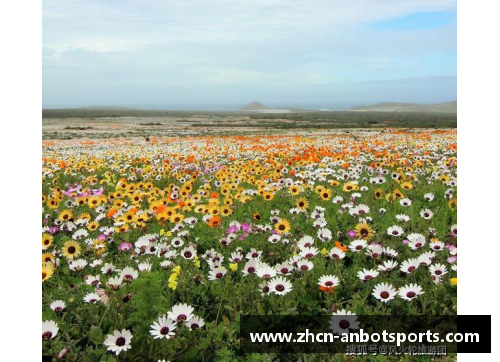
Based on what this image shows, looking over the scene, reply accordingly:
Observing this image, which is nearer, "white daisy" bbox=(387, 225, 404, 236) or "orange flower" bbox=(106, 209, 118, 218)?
"white daisy" bbox=(387, 225, 404, 236)

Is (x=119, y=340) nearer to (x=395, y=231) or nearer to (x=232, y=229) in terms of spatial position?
(x=232, y=229)

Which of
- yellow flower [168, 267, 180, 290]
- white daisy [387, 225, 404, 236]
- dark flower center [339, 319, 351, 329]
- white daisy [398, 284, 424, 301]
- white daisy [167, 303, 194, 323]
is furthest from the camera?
white daisy [387, 225, 404, 236]

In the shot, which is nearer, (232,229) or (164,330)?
(164,330)

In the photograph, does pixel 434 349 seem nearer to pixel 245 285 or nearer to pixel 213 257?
pixel 245 285

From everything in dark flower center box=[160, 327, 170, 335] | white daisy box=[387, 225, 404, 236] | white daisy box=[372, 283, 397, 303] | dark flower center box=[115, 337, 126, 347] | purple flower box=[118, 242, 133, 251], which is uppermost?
white daisy box=[387, 225, 404, 236]

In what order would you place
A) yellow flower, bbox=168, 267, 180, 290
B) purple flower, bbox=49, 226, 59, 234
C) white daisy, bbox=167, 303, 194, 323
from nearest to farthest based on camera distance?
white daisy, bbox=167, 303, 194, 323 < yellow flower, bbox=168, 267, 180, 290 < purple flower, bbox=49, 226, 59, 234


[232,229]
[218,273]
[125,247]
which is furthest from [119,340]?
[232,229]

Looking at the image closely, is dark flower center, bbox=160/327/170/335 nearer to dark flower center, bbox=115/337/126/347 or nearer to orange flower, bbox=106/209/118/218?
dark flower center, bbox=115/337/126/347

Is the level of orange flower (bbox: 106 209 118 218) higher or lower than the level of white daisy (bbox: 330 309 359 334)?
higher

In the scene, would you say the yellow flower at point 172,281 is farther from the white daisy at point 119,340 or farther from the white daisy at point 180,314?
the white daisy at point 119,340

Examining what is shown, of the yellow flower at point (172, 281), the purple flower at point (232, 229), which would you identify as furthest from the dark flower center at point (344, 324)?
the purple flower at point (232, 229)

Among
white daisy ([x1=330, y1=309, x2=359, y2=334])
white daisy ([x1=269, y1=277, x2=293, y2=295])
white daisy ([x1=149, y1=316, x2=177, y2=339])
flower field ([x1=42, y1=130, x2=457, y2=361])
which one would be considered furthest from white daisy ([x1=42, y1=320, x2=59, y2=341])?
white daisy ([x1=330, y1=309, x2=359, y2=334])

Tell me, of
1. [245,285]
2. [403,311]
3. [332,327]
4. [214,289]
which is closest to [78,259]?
[214,289]

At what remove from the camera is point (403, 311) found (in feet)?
9.37
